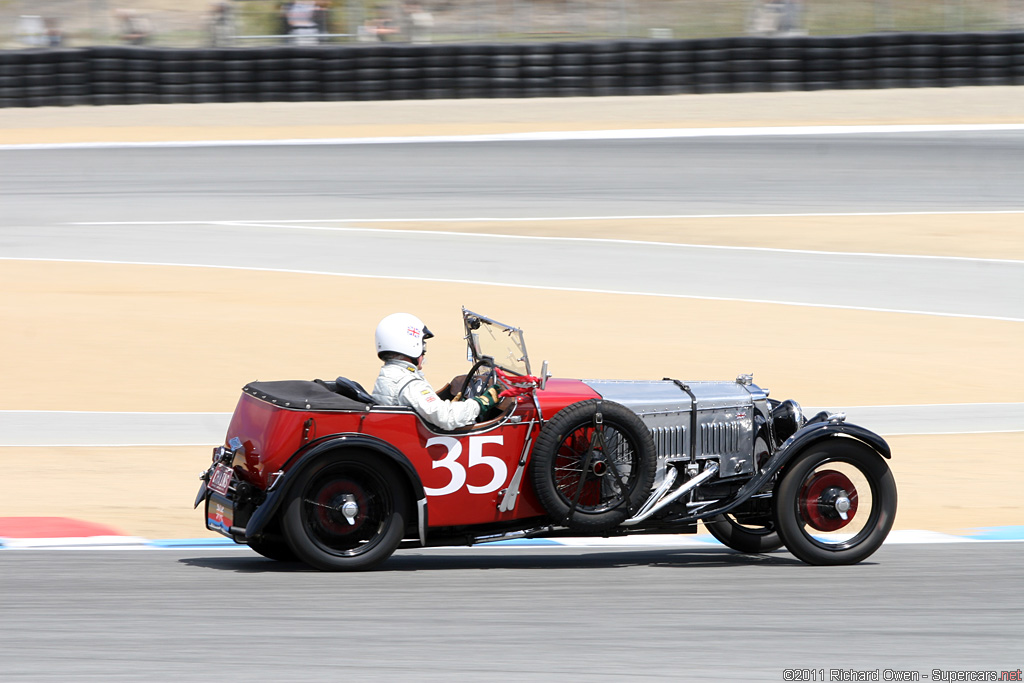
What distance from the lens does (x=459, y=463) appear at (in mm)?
6082

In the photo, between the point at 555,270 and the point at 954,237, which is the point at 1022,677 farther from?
the point at 954,237

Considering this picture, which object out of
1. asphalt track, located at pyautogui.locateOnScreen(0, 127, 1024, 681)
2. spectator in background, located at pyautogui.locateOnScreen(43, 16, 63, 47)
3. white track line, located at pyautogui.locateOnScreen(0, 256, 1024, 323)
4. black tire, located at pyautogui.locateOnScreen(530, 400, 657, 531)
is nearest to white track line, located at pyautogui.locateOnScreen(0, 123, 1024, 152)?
spectator in background, located at pyautogui.locateOnScreen(43, 16, 63, 47)

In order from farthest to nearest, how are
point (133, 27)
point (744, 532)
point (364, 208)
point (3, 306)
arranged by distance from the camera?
1. point (133, 27)
2. point (364, 208)
3. point (3, 306)
4. point (744, 532)

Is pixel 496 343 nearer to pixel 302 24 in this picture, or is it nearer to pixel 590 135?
pixel 590 135

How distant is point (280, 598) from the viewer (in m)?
5.57

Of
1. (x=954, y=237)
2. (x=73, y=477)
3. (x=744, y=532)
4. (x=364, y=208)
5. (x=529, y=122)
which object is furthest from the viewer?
(x=529, y=122)

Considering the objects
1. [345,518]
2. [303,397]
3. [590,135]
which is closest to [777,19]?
[590,135]

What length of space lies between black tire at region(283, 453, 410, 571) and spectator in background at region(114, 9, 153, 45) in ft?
65.1

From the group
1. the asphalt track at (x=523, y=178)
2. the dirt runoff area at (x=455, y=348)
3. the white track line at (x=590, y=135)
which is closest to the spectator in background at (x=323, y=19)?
the white track line at (x=590, y=135)

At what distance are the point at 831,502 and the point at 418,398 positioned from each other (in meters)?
2.08

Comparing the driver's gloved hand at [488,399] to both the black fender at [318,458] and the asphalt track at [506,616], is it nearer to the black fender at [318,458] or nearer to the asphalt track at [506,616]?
the black fender at [318,458]

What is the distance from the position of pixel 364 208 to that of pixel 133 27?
28.8ft

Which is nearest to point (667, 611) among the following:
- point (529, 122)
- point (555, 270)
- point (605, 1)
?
point (555, 270)

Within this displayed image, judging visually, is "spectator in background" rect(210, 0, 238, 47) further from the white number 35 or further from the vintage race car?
the white number 35
